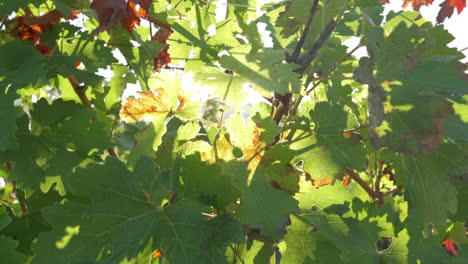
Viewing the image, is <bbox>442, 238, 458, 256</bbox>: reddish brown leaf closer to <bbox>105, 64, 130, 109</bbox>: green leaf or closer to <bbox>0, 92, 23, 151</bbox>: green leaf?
<bbox>105, 64, 130, 109</bbox>: green leaf

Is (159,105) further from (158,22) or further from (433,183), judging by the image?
(433,183)

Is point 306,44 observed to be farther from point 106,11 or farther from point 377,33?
point 106,11

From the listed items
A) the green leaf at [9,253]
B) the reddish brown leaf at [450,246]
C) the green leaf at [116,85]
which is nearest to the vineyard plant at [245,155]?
the green leaf at [9,253]

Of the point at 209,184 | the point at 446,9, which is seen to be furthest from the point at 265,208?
the point at 446,9

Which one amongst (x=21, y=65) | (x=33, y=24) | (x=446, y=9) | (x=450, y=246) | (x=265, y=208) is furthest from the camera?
(x=446, y=9)

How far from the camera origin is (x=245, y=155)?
114 cm

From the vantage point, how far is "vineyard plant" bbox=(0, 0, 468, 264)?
1.06m

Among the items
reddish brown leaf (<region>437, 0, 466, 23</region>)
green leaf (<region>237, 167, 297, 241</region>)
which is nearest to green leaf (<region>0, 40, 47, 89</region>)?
green leaf (<region>237, 167, 297, 241</region>)

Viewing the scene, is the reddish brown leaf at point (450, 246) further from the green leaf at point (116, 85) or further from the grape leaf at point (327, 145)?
the green leaf at point (116, 85)

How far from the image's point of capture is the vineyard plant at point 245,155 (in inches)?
41.6

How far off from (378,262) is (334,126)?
0.37 m

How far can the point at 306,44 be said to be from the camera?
59.1 inches

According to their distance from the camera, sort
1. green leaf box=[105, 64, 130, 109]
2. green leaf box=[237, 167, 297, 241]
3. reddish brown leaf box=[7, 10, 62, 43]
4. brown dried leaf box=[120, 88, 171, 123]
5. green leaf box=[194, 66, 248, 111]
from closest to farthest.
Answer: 1. green leaf box=[237, 167, 297, 241]
2. green leaf box=[194, 66, 248, 111]
3. brown dried leaf box=[120, 88, 171, 123]
4. reddish brown leaf box=[7, 10, 62, 43]
5. green leaf box=[105, 64, 130, 109]

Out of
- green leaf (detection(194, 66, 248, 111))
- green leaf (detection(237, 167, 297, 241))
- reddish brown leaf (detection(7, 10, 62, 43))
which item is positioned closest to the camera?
green leaf (detection(237, 167, 297, 241))
